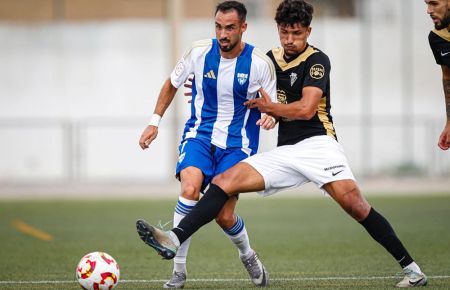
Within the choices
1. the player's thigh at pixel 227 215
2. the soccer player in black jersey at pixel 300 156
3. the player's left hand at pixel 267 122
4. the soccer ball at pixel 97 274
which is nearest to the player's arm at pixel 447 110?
the soccer player in black jersey at pixel 300 156

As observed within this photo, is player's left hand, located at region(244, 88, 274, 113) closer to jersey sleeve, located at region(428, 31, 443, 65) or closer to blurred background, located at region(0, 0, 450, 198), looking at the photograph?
jersey sleeve, located at region(428, 31, 443, 65)

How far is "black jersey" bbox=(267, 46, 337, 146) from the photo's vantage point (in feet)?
26.6

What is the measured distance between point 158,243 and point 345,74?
21.3 meters

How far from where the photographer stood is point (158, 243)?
7344 mm

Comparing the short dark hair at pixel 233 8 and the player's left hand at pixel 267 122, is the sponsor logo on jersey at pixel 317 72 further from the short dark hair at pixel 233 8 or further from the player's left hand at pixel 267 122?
the short dark hair at pixel 233 8

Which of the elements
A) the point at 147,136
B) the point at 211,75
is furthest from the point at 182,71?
the point at 147,136

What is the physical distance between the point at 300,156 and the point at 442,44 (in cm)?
168

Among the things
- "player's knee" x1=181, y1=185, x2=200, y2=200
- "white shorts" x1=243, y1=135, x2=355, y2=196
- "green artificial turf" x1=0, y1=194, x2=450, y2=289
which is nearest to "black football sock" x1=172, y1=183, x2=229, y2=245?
"player's knee" x1=181, y1=185, x2=200, y2=200

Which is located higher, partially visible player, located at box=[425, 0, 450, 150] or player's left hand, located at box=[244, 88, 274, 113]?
partially visible player, located at box=[425, 0, 450, 150]

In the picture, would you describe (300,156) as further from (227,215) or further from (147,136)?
(147,136)

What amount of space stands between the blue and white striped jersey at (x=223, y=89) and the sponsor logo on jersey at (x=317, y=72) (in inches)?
15.8

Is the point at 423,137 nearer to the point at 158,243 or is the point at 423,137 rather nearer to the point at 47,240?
the point at 47,240

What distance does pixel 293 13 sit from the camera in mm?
7977

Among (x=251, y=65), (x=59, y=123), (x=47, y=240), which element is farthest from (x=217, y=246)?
(x=59, y=123)
